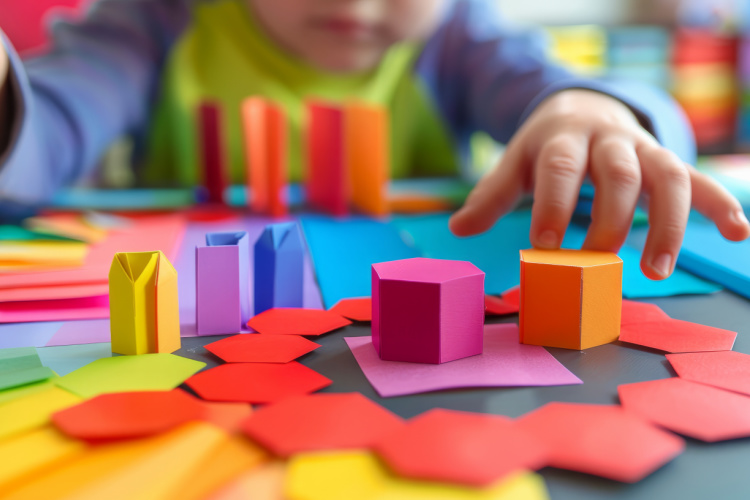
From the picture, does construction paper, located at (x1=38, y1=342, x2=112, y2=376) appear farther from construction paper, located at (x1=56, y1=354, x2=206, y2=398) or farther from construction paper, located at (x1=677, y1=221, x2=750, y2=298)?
construction paper, located at (x1=677, y1=221, x2=750, y2=298)

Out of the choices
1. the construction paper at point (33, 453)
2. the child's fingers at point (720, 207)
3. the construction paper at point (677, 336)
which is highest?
the child's fingers at point (720, 207)

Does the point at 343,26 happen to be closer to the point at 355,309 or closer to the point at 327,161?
the point at 327,161

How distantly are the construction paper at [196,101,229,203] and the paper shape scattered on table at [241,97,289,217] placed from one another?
4cm

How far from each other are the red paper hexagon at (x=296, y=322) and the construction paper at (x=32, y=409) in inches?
5.9

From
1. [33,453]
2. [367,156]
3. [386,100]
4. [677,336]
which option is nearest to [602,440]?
[677,336]

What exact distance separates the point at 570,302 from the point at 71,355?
1.16ft

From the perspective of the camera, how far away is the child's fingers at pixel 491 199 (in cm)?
63

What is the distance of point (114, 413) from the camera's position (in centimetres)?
35

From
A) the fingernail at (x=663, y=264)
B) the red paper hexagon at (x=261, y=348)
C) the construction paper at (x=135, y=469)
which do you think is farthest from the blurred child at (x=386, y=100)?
the construction paper at (x=135, y=469)

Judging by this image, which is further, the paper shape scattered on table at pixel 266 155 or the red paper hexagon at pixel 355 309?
the paper shape scattered on table at pixel 266 155

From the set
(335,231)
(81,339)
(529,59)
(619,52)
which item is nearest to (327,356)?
(81,339)

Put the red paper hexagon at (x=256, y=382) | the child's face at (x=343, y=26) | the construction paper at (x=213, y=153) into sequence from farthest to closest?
the child's face at (x=343, y=26)
the construction paper at (x=213, y=153)
the red paper hexagon at (x=256, y=382)

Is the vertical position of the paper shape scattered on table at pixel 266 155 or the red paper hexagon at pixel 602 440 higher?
the paper shape scattered on table at pixel 266 155

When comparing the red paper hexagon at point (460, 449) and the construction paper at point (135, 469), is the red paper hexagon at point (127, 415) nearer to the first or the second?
the construction paper at point (135, 469)
